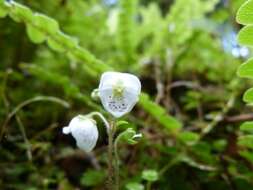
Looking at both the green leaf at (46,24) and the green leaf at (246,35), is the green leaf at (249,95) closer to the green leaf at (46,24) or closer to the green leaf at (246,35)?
the green leaf at (246,35)

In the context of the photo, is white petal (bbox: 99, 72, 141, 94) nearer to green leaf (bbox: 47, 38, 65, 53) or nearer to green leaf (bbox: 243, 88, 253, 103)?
green leaf (bbox: 243, 88, 253, 103)

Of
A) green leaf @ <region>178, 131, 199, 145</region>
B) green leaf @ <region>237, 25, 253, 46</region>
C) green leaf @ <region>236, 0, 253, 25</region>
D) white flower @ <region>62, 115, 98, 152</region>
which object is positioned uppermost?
green leaf @ <region>178, 131, 199, 145</region>

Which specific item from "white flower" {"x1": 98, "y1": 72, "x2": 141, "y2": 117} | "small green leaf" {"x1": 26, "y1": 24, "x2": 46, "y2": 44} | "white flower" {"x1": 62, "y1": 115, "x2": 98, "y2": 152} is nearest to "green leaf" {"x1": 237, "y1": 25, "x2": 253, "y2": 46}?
"white flower" {"x1": 98, "y1": 72, "x2": 141, "y2": 117}

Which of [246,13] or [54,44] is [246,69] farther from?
[54,44]

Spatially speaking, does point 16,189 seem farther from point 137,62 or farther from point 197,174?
point 137,62

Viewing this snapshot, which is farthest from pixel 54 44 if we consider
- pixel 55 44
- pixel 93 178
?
pixel 93 178

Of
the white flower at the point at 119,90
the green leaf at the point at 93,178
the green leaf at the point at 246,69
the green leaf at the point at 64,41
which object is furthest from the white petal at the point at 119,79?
the green leaf at the point at 93,178
